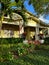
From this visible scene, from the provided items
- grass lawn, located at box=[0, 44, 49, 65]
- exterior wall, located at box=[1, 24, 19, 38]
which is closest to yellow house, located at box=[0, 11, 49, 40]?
exterior wall, located at box=[1, 24, 19, 38]

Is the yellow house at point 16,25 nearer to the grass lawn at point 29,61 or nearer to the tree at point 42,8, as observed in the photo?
the tree at point 42,8

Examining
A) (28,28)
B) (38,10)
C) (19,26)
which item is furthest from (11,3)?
(28,28)

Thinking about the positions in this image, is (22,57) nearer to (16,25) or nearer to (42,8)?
(16,25)

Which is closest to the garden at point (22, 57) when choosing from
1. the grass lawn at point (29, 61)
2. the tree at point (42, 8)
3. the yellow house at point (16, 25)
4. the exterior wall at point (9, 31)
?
the grass lawn at point (29, 61)

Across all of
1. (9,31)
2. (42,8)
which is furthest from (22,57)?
(42,8)

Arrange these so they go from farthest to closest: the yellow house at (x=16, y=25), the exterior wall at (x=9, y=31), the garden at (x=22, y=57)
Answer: the exterior wall at (x=9, y=31) < the yellow house at (x=16, y=25) < the garden at (x=22, y=57)

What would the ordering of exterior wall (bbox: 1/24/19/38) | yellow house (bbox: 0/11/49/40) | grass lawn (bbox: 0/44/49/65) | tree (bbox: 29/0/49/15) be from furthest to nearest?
1. tree (bbox: 29/0/49/15)
2. exterior wall (bbox: 1/24/19/38)
3. yellow house (bbox: 0/11/49/40)
4. grass lawn (bbox: 0/44/49/65)

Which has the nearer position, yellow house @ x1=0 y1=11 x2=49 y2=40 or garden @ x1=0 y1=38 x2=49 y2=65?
garden @ x1=0 y1=38 x2=49 y2=65

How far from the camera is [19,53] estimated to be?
15062 millimetres

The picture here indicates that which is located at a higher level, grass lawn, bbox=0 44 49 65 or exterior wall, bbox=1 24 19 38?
grass lawn, bbox=0 44 49 65

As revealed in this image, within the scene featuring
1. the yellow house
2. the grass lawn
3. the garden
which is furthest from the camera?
the yellow house

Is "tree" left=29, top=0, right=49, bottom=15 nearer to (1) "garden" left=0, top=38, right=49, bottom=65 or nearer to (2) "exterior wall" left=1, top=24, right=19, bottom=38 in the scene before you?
(2) "exterior wall" left=1, top=24, right=19, bottom=38

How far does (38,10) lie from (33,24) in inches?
89.0

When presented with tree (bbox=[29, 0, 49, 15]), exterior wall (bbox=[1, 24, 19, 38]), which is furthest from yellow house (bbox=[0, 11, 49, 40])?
tree (bbox=[29, 0, 49, 15])
